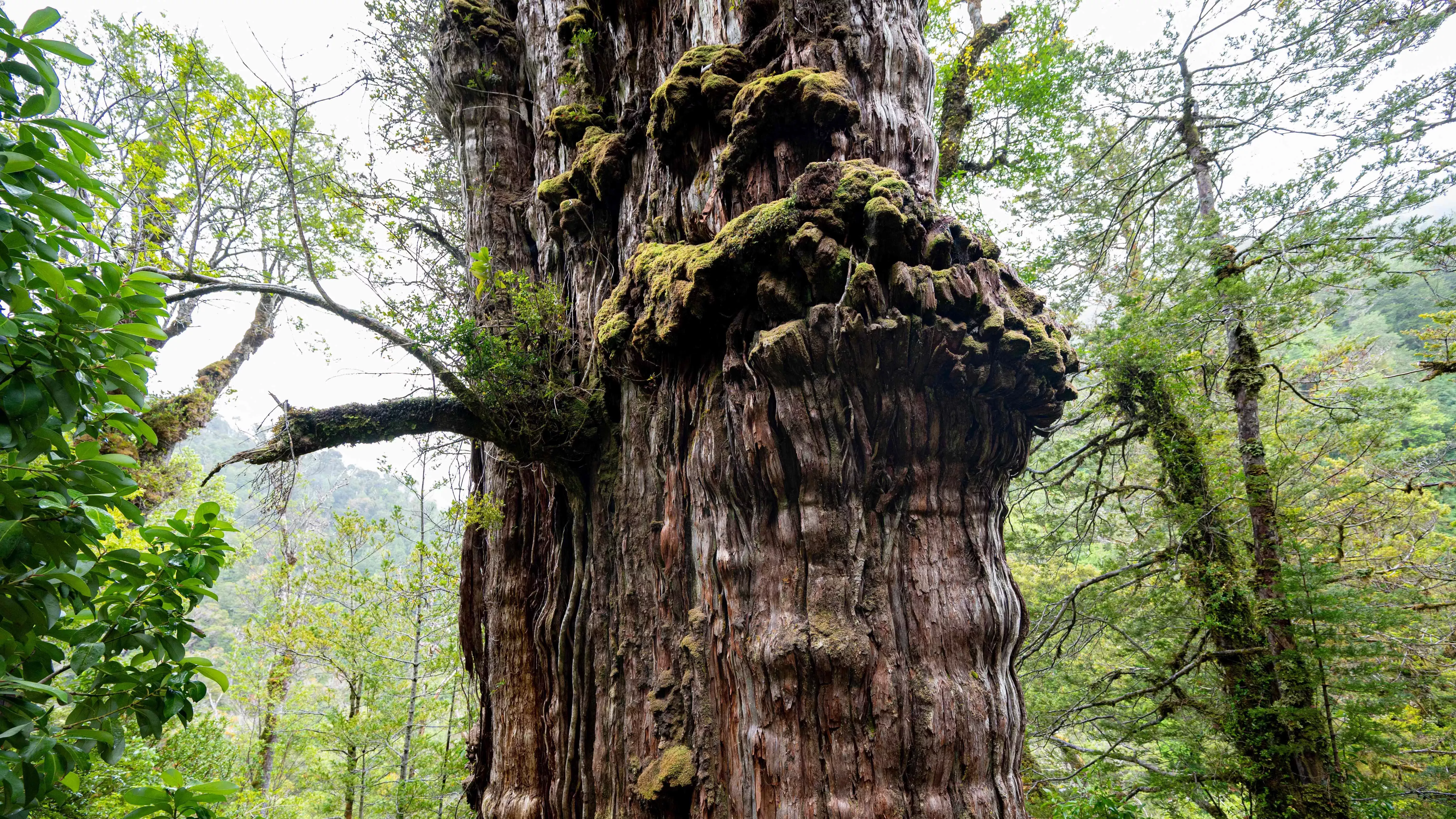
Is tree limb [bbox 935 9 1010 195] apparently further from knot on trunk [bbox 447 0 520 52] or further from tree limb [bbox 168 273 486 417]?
tree limb [bbox 168 273 486 417]

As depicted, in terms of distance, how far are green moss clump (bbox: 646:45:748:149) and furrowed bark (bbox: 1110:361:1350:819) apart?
5254mm

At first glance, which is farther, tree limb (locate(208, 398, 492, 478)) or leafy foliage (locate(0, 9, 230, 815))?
tree limb (locate(208, 398, 492, 478))

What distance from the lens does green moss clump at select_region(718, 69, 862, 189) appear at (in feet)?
8.99

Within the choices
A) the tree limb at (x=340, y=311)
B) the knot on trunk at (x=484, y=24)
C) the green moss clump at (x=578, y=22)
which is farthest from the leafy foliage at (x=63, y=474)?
the knot on trunk at (x=484, y=24)

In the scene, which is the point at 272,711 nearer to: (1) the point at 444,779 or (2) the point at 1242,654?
(1) the point at 444,779

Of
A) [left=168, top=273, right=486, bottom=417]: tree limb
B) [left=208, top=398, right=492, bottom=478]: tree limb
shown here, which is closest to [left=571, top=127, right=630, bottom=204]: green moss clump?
[left=168, top=273, right=486, bottom=417]: tree limb

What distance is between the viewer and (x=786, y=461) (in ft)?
8.30

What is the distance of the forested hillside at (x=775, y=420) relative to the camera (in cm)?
173

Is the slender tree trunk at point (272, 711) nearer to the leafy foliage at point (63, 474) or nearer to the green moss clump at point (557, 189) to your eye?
the green moss clump at point (557, 189)

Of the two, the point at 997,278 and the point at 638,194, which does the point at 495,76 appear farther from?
the point at 997,278

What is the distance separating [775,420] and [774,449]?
124 millimetres

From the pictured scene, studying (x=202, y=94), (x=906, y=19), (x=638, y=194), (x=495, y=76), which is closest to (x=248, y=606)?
(x=202, y=94)

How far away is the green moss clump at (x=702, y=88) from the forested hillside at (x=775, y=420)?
2 centimetres

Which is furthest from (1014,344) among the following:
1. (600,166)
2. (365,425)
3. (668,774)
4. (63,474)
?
(365,425)
